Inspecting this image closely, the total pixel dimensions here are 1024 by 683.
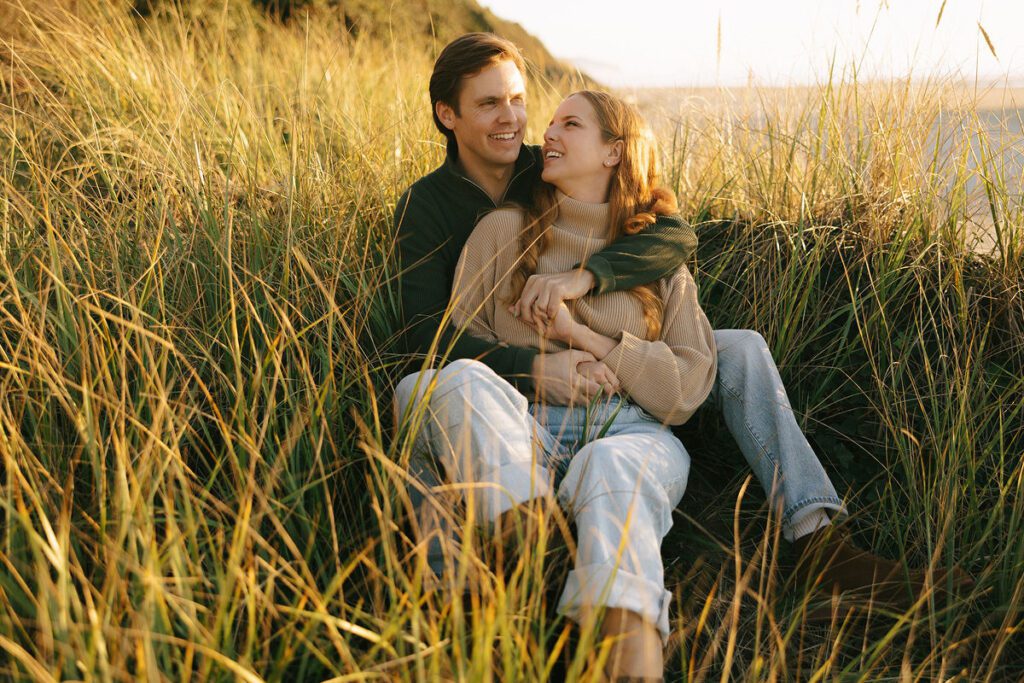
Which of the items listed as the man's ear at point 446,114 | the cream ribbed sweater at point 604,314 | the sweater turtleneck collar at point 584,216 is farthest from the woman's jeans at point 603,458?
the man's ear at point 446,114

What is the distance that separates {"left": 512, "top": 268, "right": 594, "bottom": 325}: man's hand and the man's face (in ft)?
2.00

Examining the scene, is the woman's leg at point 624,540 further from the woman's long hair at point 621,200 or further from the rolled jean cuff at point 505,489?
the woman's long hair at point 621,200

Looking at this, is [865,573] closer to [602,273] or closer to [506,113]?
[602,273]

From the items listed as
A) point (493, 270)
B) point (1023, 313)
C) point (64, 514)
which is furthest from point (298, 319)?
point (1023, 313)

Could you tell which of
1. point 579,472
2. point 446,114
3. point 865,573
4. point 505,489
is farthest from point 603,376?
point 446,114

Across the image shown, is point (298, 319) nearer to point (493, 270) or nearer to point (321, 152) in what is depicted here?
point (493, 270)

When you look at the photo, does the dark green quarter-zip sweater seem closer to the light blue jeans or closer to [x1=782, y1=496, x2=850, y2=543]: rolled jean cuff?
the light blue jeans

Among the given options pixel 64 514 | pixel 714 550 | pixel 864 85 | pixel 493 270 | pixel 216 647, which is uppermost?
pixel 864 85

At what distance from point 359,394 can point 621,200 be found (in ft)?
3.38

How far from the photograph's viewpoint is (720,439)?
3217 mm

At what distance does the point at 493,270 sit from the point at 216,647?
156 centimetres


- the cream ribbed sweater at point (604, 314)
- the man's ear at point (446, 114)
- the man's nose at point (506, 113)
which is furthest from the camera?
the man's ear at point (446, 114)

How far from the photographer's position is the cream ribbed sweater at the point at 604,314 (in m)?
2.69

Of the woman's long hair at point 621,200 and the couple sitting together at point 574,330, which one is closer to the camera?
the couple sitting together at point 574,330
